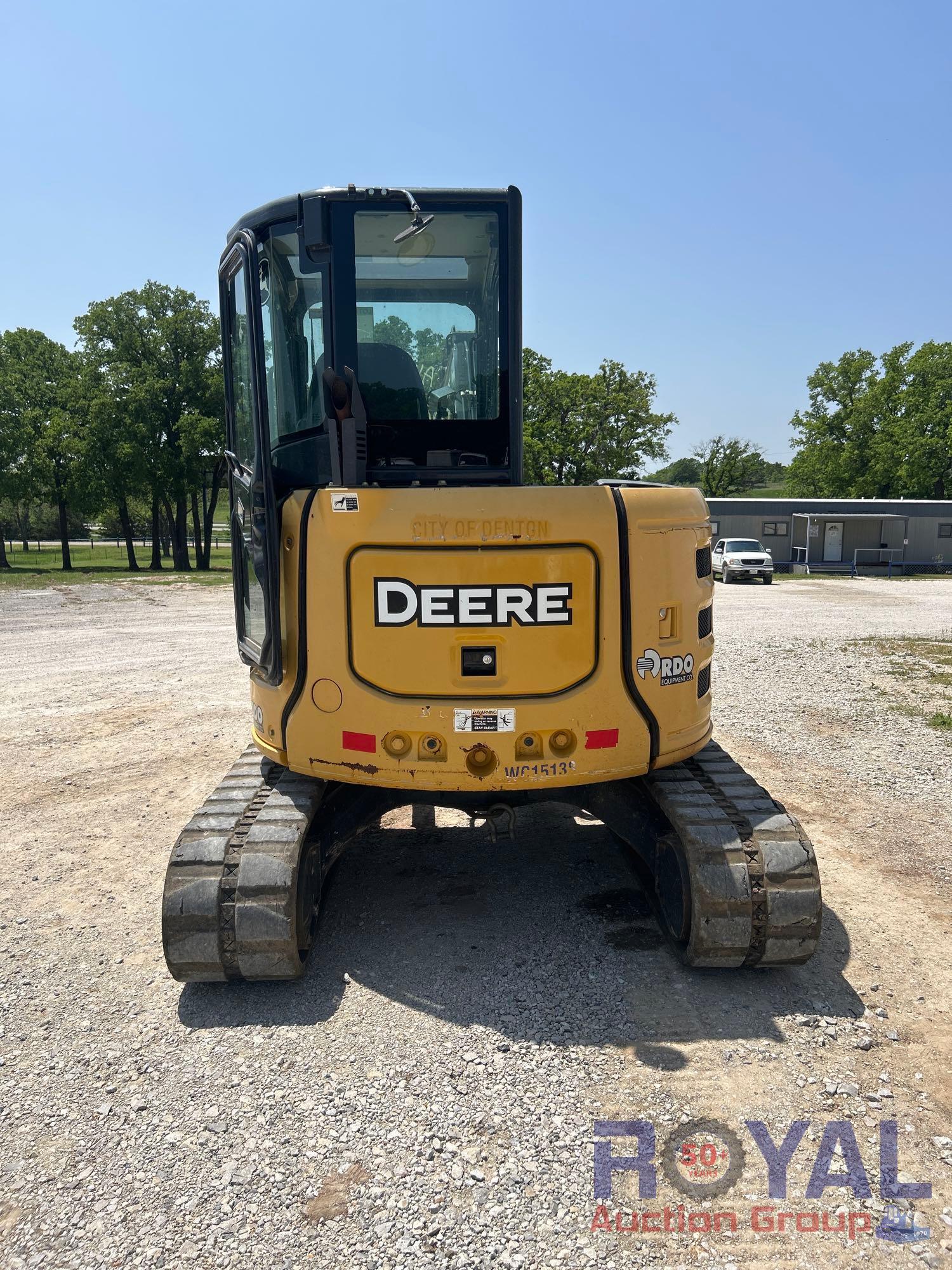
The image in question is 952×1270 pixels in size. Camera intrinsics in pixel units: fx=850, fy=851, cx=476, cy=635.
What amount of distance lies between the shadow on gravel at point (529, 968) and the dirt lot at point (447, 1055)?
Answer: 0.02 metres

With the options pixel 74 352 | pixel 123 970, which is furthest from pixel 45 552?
pixel 123 970

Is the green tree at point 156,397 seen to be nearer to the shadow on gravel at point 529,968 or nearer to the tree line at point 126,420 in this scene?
the tree line at point 126,420

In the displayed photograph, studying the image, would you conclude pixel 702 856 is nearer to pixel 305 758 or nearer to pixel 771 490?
pixel 305 758

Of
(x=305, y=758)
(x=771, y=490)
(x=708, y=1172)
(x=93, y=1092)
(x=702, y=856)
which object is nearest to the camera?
(x=708, y=1172)

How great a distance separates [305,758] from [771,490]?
94.6 metres

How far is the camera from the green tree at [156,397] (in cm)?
3588

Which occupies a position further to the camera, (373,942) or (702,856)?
(373,942)

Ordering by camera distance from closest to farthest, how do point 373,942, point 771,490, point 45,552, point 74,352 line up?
1. point 373,942
2. point 74,352
3. point 45,552
4. point 771,490

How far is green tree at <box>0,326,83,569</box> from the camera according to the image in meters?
35.8

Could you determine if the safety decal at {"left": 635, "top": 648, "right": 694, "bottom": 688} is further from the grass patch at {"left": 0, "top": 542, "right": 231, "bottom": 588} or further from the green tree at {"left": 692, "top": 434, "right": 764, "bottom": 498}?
the green tree at {"left": 692, "top": 434, "right": 764, "bottom": 498}

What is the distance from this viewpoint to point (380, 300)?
13.9 ft

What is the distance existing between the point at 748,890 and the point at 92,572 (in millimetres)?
35473

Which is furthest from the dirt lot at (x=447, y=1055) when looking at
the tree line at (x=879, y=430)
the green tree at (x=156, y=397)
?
the tree line at (x=879, y=430)

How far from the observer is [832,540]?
39.6m
